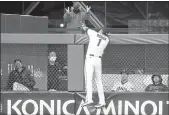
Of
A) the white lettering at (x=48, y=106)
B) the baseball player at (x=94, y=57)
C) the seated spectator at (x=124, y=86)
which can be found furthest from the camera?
the seated spectator at (x=124, y=86)

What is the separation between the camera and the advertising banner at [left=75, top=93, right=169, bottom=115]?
22.7ft

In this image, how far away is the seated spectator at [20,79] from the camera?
6930 millimetres

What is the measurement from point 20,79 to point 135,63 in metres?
1.72

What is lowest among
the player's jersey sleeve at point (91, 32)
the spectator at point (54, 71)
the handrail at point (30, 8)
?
the spectator at point (54, 71)

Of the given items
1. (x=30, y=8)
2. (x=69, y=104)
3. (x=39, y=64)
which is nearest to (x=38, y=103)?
(x=69, y=104)

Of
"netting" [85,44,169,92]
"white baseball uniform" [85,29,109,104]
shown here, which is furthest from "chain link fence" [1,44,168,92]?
"white baseball uniform" [85,29,109,104]

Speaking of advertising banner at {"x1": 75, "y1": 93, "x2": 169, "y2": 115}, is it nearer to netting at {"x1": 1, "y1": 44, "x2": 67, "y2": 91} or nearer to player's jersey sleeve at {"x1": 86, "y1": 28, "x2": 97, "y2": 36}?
netting at {"x1": 1, "y1": 44, "x2": 67, "y2": 91}

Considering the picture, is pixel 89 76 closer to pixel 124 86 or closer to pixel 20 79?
pixel 124 86

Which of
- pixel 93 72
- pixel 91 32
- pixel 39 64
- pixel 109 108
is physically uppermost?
pixel 91 32

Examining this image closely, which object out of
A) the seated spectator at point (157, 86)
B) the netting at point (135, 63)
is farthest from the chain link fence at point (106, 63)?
the seated spectator at point (157, 86)

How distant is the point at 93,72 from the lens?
6.84m

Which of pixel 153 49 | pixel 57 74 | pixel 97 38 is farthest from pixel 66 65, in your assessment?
pixel 153 49

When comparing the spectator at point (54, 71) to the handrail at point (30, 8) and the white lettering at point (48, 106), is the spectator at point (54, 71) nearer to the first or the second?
the white lettering at point (48, 106)

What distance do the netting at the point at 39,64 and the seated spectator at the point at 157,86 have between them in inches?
49.3
